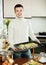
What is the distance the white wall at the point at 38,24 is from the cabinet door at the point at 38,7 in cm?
34

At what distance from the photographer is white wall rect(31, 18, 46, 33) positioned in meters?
5.07

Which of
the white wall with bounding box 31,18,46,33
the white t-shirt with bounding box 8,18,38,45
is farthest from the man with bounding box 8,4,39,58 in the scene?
the white wall with bounding box 31,18,46,33

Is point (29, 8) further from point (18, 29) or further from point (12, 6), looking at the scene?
point (18, 29)

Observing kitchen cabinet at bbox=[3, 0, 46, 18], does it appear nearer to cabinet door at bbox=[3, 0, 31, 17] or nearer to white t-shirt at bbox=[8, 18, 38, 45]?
cabinet door at bbox=[3, 0, 31, 17]

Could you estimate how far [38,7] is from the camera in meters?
4.75

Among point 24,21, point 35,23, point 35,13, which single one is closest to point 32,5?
point 35,13

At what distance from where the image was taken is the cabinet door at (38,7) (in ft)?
15.5

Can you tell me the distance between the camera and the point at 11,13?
15.4 ft

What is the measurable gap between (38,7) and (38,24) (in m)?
0.59

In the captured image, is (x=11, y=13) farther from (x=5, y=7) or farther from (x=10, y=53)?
(x=10, y=53)

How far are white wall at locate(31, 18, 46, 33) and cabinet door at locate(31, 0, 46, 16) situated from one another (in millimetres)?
344

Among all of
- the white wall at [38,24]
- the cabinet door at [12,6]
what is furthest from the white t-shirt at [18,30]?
the white wall at [38,24]

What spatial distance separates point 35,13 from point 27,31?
84.8 inches

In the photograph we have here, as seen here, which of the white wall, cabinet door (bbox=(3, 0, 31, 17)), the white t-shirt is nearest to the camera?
the white t-shirt
